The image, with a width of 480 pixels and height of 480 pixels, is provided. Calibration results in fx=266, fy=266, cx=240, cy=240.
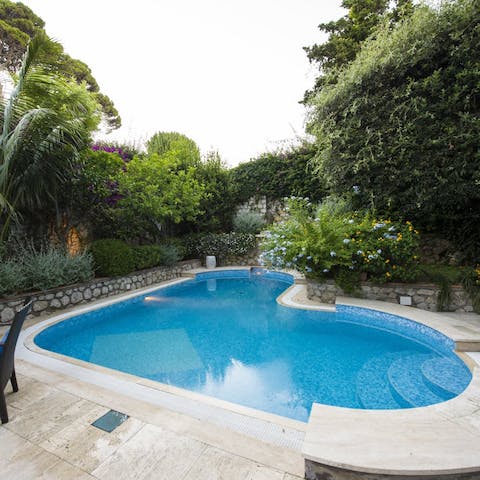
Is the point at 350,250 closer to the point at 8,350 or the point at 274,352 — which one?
the point at 274,352

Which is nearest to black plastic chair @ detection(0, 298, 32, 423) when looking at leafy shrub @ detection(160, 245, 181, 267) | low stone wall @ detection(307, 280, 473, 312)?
low stone wall @ detection(307, 280, 473, 312)

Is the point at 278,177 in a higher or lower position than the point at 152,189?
higher

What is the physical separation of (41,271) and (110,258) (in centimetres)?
171

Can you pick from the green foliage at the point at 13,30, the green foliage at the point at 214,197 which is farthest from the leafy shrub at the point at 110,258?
the green foliage at the point at 13,30

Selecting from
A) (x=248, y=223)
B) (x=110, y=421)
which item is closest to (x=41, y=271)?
(x=110, y=421)

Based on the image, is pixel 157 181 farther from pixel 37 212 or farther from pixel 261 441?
pixel 261 441

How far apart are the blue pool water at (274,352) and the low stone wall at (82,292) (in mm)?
678

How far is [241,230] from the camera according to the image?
12.0m

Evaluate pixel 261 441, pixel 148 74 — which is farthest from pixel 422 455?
pixel 148 74

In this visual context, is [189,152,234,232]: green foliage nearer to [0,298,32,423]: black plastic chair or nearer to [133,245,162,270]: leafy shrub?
[133,245,162,270]: leafy shrub

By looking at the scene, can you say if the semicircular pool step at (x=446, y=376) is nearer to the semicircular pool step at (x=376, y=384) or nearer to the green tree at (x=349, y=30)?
the semicircular pool step at (x=376, y=384)

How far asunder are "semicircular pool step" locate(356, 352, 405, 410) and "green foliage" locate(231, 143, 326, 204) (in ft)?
26.9

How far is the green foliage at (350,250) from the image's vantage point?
17.3 feet

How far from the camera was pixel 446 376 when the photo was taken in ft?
10.0
